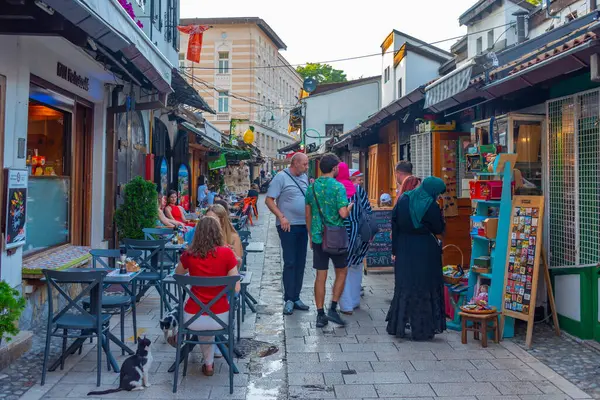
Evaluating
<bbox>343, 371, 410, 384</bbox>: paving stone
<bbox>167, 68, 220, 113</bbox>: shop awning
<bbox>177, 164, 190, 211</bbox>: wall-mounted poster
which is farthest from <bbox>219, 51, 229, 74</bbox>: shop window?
<bbox>343, 371, 410, 384</bbox>: paving stone

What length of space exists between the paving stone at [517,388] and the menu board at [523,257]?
3.62 ft

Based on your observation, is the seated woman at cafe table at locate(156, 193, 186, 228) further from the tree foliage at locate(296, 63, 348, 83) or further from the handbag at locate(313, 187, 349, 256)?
the tree foliage at locate(296, 63, 348, 83)

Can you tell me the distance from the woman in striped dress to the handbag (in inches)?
23.7

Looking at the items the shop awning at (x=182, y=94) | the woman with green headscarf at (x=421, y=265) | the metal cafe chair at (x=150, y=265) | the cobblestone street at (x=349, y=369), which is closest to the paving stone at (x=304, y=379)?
the cobblestone street at (x=349, y=369)

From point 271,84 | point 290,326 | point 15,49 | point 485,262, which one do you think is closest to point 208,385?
point 290,326

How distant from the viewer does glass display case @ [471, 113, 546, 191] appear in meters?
6.71

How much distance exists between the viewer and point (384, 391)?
4738 millimetres

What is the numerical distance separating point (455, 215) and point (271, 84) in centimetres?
4790

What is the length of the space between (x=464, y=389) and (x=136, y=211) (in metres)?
6.57

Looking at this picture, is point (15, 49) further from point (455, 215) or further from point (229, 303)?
point (455, 215)

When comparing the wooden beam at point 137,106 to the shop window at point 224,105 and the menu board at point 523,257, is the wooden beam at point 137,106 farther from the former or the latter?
the shop window at point 224,105

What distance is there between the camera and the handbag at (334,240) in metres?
6.50

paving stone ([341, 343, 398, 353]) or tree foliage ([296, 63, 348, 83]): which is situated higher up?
tree foliage ([296, 63, 348, 83])

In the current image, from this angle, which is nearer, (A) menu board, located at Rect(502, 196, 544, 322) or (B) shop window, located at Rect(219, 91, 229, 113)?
(A) menu board, located at Rect(502, 196, 544, 322)
